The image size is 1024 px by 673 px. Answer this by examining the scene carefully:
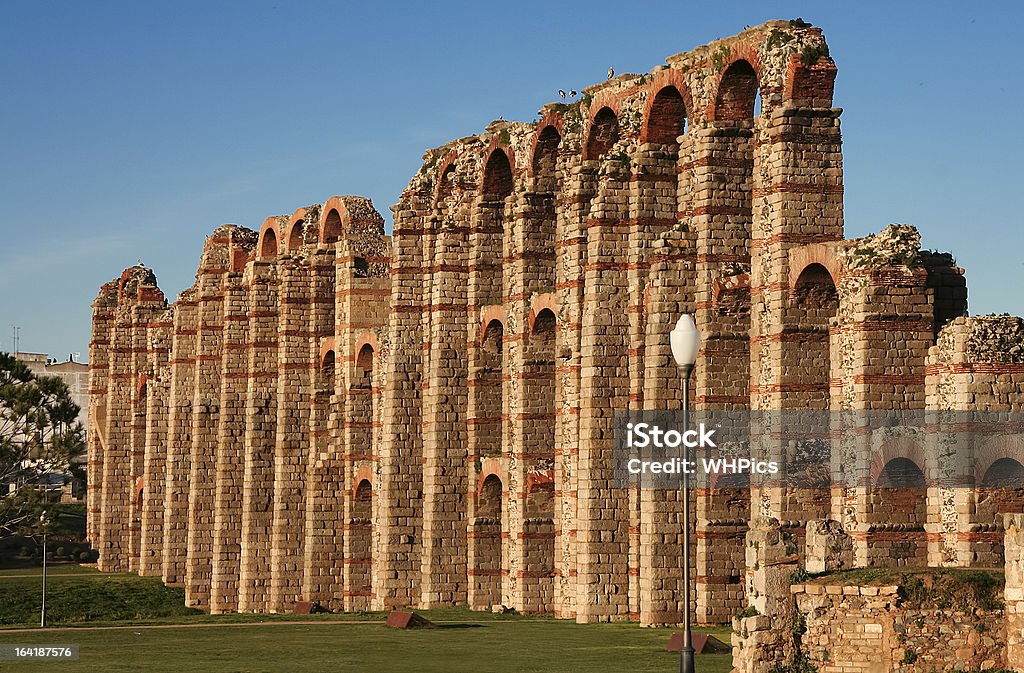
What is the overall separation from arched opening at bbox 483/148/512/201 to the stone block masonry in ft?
0.21

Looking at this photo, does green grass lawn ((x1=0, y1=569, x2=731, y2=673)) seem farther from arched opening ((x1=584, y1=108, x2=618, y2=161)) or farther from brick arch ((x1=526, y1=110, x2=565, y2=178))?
brick arch ((x1=526, y1=110, x2=565, y2=178))

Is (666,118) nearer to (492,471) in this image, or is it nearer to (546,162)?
(546,162)

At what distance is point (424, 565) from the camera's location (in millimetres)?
46375

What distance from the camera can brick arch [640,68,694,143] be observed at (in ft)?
120

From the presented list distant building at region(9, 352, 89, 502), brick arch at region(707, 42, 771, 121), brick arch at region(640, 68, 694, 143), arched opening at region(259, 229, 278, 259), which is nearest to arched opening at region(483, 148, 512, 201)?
brick arch at region(640, 68, 694, 143)

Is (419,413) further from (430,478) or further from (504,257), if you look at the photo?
(504,257)

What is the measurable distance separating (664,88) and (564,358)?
21.4ft

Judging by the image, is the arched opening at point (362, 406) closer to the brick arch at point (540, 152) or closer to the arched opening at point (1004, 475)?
the brick arch at point (540, 152)

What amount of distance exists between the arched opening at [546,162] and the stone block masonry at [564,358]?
0.24 feet

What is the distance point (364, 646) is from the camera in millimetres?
31922

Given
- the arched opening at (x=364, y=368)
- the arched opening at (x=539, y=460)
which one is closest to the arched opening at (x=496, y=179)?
the arched opening at (x=539, y=460)

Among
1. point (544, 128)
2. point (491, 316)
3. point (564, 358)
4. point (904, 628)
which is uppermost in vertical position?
point (544, 128)

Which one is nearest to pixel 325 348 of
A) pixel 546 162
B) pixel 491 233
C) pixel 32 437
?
pixel 32 437

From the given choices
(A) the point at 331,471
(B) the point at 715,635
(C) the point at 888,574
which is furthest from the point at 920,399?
(A) the point at 331,471
